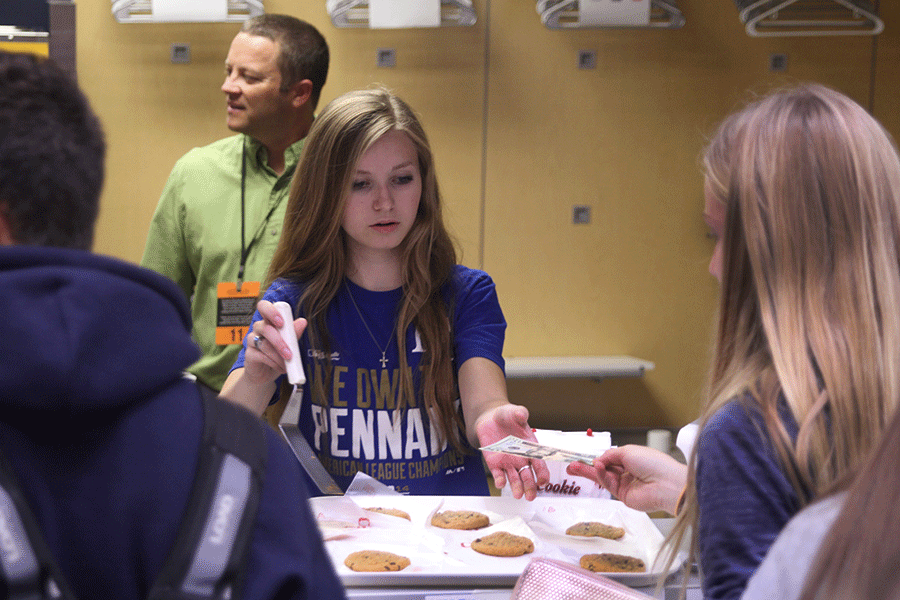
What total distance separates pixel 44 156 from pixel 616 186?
12.8 ft

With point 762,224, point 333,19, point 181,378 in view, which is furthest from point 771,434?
point 333,19

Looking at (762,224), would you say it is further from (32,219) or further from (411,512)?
(411,512)

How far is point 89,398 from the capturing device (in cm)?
62

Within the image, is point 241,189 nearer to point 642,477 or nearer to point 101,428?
point 642,477

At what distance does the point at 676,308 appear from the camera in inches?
174

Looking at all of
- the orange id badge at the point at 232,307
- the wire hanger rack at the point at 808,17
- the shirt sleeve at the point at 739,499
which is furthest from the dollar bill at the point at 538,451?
the wire hanger rack at the point at 808,17

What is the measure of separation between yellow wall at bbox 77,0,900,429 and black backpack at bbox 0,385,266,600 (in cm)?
363

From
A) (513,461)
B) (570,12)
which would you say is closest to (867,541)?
(513,461)

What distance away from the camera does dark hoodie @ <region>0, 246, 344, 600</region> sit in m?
0.62

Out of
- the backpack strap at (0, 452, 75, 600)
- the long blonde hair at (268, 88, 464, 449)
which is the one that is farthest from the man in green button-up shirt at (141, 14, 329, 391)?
the backpack strap at (0, 452, 75, 600)

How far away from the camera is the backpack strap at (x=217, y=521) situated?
0.63 meters

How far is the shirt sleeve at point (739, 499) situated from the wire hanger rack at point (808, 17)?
145 inches

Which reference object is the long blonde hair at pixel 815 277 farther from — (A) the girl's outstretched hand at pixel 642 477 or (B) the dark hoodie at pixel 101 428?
(B) the dark hoodie at pixel 101 428

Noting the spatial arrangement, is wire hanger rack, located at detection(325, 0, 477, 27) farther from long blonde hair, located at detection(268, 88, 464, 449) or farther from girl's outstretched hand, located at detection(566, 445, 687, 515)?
girl's outstretched hand, located at detection(566, 445, 687, 515)
